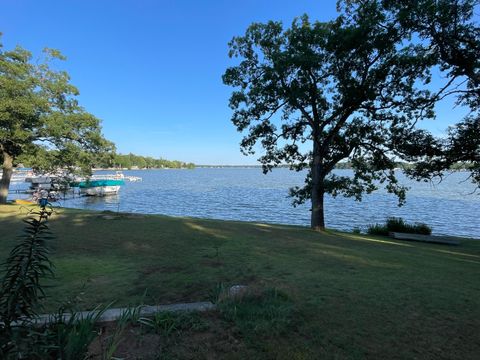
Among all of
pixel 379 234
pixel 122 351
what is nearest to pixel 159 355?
pixel 122 351

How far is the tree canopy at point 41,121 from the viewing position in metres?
14.2

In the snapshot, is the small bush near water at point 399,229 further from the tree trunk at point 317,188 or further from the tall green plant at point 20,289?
the tall green plant at point 20,289

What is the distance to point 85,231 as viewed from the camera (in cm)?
891

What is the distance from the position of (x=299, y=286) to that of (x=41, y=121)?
633 inches

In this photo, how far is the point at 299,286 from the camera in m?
4.45

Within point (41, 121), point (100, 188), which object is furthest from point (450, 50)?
point (100, 188)

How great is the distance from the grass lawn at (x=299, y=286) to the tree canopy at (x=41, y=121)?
806 centimetres

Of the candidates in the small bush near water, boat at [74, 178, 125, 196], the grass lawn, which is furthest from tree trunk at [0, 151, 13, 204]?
boat at [74, 178, 125, 196]

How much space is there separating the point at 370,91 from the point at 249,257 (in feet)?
25.0

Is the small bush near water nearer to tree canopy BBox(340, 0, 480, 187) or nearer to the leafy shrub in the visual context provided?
tree canopy BBox(340, 0, 480, 187)

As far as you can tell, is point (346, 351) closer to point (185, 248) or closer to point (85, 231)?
point (185, 248)

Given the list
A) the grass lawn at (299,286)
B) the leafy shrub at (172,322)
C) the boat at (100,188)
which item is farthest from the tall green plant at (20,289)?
the boat at (100,188)

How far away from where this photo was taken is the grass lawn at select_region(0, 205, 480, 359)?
2.89 m

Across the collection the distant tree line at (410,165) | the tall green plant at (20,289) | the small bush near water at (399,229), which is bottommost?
the small bush near water at (399,229)
